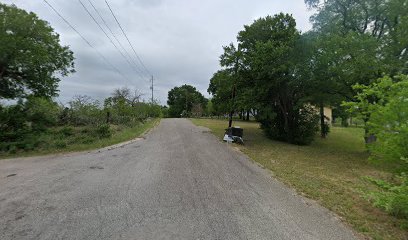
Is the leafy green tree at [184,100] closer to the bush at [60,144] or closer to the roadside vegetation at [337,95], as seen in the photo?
the roadside vegetation at [337,95]

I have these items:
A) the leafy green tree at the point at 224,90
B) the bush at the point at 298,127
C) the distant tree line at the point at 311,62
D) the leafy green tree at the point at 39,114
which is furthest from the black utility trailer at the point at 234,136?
the leafy green tree at the point at 39,114

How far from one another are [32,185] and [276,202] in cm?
583

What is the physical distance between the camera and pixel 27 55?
13.9m

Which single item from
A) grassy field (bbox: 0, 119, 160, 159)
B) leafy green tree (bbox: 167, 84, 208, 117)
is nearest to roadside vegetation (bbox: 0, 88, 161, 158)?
grassy field (bbox: 0, 119, 160, 159)

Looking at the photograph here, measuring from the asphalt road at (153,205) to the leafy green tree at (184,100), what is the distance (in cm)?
6279

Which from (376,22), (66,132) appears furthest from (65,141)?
(376,22)

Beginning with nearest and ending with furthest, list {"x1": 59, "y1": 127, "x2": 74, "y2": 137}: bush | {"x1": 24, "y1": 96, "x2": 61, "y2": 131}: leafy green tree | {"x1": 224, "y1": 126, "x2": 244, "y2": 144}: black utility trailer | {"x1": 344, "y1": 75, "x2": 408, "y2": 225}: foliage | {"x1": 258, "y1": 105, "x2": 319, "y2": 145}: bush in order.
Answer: {"x1": 344, "y1": 75, "x2": 408, "y2": 225}: foliage → {"x1": 59, "y1": 127, "x2": 74, "y2": 137}: bush → {"x1": 24, "y1": 96, "x2": 61, "y2": 131}: leafy green tree → {"x1": 224, "y1": 126, "x2": 244, "y2": 144}: black utility trailer → {"x1": 258, "y1": 105, "x2": 319, "y2": 145}: bush

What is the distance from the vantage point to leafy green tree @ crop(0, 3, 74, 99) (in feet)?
45.6

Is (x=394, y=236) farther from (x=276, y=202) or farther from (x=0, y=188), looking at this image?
(x=0, y=188)

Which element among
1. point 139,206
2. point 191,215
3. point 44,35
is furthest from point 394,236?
point 44,35

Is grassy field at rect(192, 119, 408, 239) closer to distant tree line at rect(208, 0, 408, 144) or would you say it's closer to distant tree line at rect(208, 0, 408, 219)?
distant tree line at rect(208, 0, 408, 219)

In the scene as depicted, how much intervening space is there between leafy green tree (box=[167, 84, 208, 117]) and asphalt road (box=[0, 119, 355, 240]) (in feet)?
206

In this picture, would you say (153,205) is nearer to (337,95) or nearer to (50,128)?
(50,128)

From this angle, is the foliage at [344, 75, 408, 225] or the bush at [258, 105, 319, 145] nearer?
the foliage at [344, 75, 408, 225]
